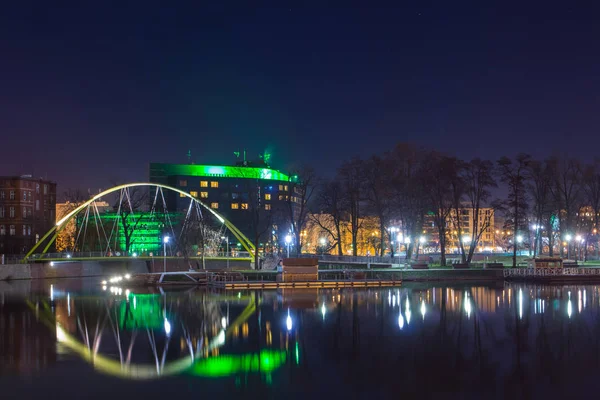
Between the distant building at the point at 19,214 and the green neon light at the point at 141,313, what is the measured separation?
56.0 m

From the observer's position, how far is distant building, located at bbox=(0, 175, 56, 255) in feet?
314

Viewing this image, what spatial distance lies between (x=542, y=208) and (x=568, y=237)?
5909 millimetres

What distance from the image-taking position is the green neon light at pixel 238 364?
73.6ft

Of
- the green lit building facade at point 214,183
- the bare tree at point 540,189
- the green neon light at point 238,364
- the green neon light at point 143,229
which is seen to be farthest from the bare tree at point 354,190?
the green lit building facade at point 214,183

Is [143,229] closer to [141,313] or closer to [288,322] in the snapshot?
[141,313]

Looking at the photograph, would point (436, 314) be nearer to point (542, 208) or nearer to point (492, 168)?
point (492, 168)

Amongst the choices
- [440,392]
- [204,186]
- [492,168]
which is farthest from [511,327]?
[204,186]

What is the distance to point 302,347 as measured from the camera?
26.9m

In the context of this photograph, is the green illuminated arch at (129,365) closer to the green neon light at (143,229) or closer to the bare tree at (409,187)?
the bare tree at (409,187)

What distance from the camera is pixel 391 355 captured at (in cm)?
2511

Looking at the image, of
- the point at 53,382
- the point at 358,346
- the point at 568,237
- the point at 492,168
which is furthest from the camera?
the point at 568,237

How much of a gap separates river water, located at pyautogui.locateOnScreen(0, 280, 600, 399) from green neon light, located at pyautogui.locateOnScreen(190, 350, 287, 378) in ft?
0.25

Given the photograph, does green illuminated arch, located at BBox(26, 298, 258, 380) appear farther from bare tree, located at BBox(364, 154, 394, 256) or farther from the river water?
bare tree, located at BBox(364, 154, 394, 256)

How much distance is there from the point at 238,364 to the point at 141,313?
16.6m
